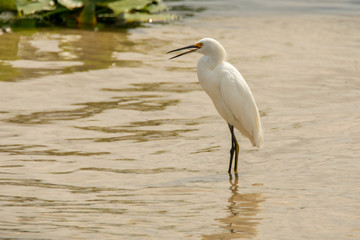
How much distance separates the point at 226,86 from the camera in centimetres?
597

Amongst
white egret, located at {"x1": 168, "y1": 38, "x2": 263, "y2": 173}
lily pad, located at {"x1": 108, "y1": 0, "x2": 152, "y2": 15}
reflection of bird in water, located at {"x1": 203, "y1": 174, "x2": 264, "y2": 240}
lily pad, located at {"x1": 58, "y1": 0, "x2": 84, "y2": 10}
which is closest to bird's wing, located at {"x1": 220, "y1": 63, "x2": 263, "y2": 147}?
white egret, located at {"x1": 168, "y1": 38, "x2": 263, "y2": 173}

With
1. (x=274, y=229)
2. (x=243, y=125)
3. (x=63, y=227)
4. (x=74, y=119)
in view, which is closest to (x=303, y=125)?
(x=243, y=125)

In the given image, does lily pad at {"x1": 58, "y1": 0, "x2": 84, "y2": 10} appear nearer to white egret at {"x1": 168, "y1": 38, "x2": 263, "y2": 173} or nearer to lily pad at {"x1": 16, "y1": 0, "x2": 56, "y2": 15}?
lily pad at {"x1": 16, "y1": 0, "x2": 56, "y2": 15}

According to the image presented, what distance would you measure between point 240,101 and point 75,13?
23.7 feet

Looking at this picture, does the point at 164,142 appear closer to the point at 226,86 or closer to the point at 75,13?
the point at 226,86

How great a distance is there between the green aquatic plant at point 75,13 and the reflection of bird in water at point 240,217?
23.7ft

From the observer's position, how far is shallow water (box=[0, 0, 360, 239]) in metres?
4.68

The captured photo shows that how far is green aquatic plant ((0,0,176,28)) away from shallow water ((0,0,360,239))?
0.55m

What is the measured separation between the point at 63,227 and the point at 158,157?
204 cm

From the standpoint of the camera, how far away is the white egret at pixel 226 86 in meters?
5.97

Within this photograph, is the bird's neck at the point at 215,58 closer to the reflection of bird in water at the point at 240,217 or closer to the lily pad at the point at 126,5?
the reflection of bird in water at the point at 240,217

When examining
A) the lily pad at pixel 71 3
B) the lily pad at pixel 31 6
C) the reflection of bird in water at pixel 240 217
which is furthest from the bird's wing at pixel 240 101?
the lily pad at pixel 31 6

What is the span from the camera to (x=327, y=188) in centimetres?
545

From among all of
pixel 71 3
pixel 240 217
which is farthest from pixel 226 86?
pixel 71 3
